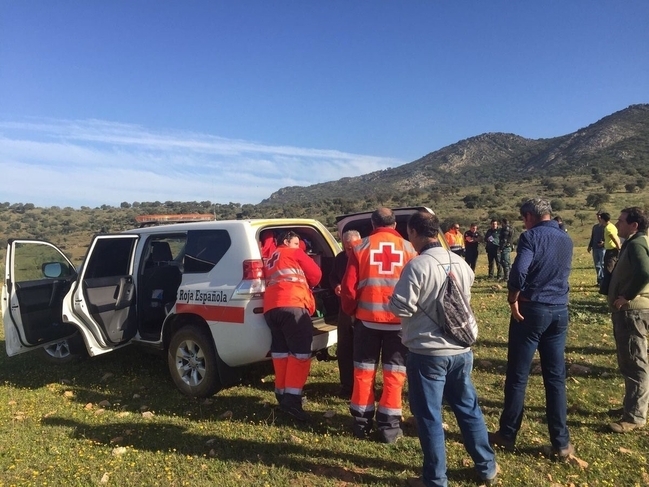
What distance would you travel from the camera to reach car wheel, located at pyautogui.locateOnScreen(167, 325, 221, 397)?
5070mm

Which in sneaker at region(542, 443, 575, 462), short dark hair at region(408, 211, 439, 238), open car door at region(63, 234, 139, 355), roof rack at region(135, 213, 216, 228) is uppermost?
roof rack at region(135, 213, 216, 228)

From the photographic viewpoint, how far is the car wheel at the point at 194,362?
507 cm

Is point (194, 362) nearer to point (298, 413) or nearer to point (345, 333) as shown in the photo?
point (298, 413)

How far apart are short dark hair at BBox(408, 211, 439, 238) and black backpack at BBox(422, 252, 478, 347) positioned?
0.34 m

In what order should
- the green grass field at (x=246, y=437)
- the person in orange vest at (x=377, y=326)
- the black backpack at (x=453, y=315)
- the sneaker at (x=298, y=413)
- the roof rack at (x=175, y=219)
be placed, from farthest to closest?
1. the roof rack at (x=175, y=219)
2. the sneaker at (x=298, y=413)
3. the person in orange vest at (x=377, y=326)
4. the green grass field at (x=246, y=437)
5. the black backpack at (x=453, y=315)

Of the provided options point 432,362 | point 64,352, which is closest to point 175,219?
point 64,352

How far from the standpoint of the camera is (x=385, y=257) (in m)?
4.19

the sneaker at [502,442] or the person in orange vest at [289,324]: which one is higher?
the person in orange vest at [289,324]

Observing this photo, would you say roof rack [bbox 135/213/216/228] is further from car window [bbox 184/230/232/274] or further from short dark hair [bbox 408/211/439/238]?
short dark hair [bbox 408/211/439/238]

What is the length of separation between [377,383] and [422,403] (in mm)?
2500

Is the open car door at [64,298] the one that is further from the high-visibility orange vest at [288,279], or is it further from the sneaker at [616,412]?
the sneaker at [616,412]

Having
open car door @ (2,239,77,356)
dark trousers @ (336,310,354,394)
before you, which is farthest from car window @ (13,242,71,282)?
dark trousers @ (336,310,354,394)

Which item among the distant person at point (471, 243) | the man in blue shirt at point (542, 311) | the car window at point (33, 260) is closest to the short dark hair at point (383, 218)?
the man in blue shirt at point (542, 311)

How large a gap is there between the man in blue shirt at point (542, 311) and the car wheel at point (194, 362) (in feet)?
9.58
